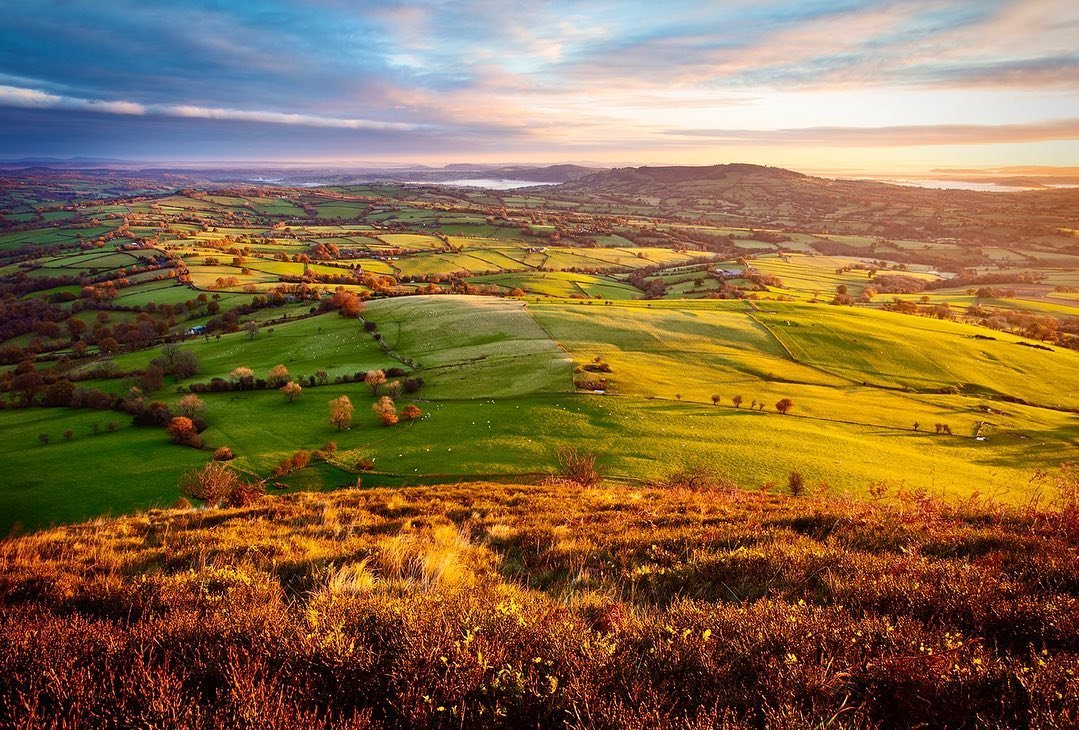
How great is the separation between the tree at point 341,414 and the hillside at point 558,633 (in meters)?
39.5

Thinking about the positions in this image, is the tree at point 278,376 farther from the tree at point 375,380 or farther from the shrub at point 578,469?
the shrub at point 578,469

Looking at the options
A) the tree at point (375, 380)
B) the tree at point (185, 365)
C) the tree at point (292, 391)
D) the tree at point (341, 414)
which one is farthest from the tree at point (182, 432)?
the tree at point (185, 365)

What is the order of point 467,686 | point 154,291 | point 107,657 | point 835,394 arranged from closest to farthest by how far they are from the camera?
point 467,686, point 107,657, point 835,394, point 154,291

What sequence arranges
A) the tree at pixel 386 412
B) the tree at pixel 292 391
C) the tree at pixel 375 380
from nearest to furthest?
the tree at pixel 386 412, the tree at pixel 292 391, the tree at pixel 375 380

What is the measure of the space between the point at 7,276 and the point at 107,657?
166157mm

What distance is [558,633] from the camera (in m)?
5.06

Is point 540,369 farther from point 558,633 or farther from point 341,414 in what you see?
point 558,633

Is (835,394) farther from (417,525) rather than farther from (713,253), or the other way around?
(713,253)

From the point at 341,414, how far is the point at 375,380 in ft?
32.3

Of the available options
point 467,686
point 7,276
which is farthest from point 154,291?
point 467,686

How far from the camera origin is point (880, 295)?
115 meters

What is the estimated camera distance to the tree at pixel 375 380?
2242 inches

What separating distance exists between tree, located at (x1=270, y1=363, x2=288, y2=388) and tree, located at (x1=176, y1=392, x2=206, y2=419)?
28.7ft

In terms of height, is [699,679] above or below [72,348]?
above
